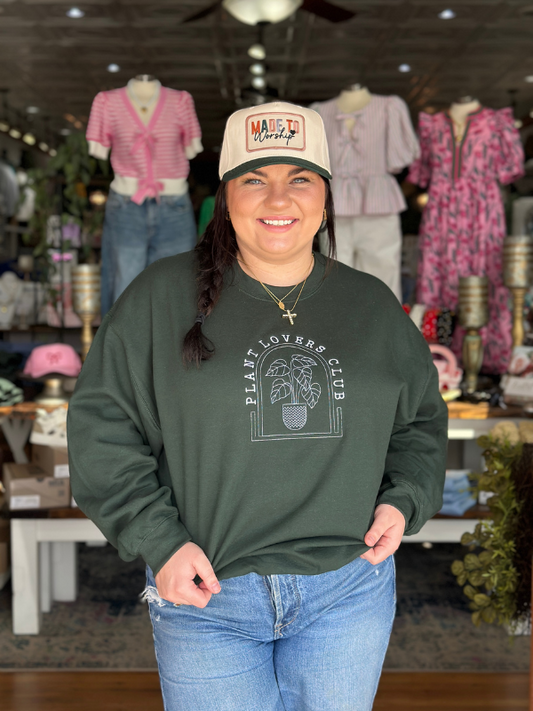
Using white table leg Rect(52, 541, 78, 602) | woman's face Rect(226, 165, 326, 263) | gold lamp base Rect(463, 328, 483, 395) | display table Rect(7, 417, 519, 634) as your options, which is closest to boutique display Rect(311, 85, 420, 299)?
gold lamp base Rect(463, 328, 483, 395)

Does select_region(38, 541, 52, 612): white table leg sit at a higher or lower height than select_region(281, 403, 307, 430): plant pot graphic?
lower

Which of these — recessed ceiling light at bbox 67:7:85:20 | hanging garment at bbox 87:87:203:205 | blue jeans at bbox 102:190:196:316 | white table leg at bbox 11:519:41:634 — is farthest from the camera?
recessed ceiling light at bbox 67:7:85:20

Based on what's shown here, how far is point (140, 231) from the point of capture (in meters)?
3.97

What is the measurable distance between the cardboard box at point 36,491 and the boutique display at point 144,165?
1.43 metres

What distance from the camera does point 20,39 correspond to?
628 centimetres

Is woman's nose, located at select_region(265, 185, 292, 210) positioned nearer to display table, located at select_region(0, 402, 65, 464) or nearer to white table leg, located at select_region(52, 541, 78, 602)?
white table leg, located at select_region(52, 541, 78, 602)

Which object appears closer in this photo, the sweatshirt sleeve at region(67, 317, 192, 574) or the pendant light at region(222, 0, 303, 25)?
the sweatshirt sleeve at region(67, 317, 192, 574)

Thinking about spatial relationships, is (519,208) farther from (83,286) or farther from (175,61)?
(83,286)

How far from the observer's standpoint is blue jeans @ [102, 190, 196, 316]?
3.95 meters

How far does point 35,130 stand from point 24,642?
8019mm

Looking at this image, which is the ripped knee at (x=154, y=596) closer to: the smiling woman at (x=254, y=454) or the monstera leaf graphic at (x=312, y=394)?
the smiling woman at (x=254, y=454)

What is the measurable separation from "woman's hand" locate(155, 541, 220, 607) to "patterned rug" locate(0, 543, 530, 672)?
63.6 inches

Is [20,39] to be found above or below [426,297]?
above

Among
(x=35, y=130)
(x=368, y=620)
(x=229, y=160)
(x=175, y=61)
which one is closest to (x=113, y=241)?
(x=229, y=160)
